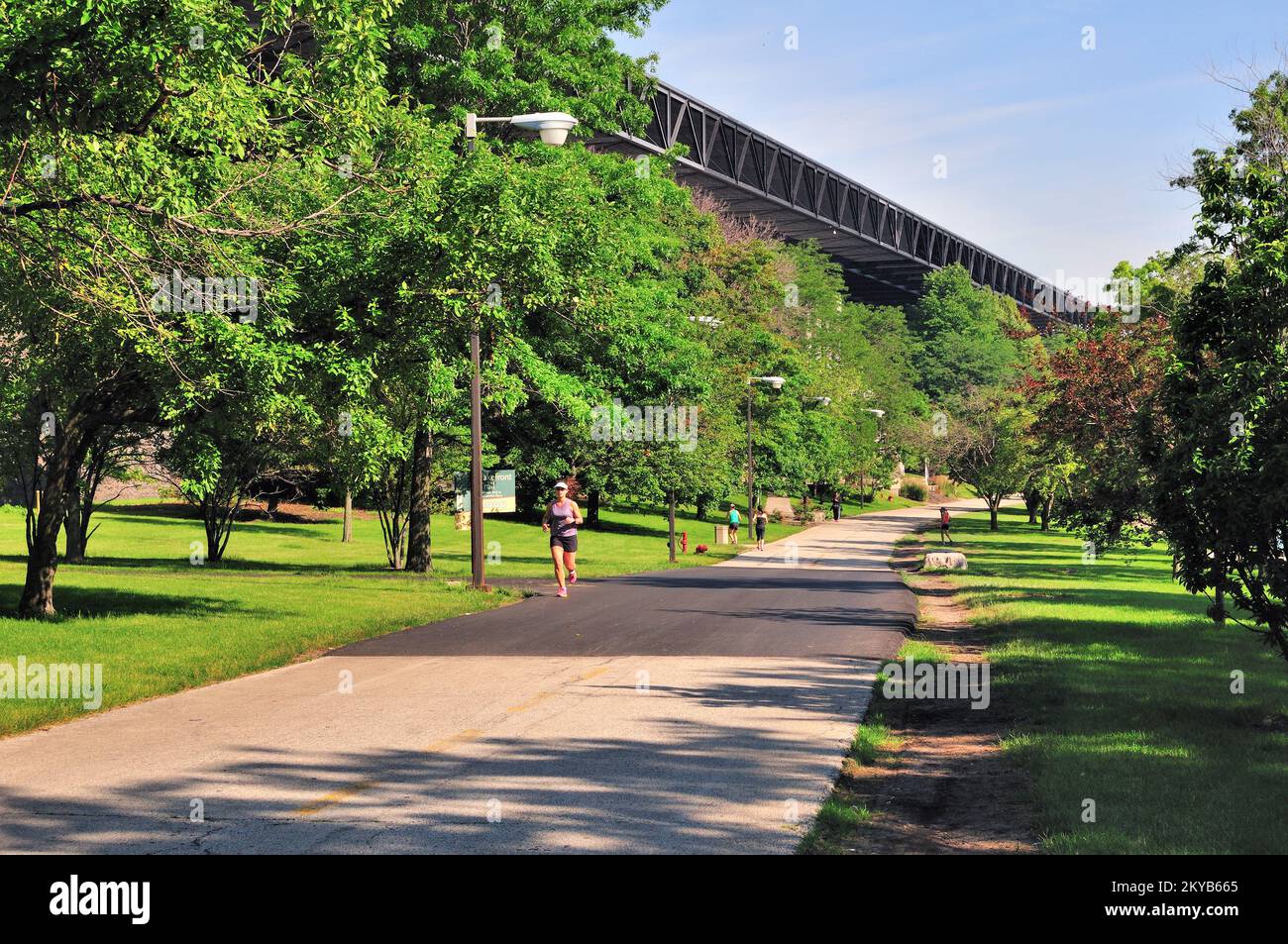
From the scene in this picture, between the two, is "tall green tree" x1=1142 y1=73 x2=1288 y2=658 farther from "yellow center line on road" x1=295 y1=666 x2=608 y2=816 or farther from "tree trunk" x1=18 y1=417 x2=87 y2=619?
"tree trunk" x1=18 y1=417 x2=87 y2=619

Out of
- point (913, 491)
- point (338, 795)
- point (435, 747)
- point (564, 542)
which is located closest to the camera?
point (338, 795)

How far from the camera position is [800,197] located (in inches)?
3334

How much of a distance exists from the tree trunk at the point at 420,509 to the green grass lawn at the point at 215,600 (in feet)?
4.13

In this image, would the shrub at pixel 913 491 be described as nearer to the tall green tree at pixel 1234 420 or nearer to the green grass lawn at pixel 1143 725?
the green grass lawn at pixel 1143 725

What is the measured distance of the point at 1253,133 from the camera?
23.8 metres

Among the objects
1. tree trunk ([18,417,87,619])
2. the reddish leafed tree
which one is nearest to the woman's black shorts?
tree trunk ([18,417,87,619])

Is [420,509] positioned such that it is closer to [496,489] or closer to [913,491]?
[496,489]

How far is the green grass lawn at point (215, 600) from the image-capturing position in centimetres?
1423

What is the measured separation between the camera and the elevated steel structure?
5847cm

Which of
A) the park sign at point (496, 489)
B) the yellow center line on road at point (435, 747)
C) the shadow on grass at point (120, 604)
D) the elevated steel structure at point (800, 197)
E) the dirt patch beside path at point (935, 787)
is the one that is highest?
the elevated steel structure at point (800, 197)

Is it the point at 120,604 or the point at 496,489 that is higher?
the point at 496,489

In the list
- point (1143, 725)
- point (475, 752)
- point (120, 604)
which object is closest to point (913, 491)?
point (120, 604)

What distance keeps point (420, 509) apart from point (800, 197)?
186 ft

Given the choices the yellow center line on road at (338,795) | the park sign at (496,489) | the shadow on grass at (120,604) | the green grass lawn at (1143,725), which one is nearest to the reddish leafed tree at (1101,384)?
the green grass lawn at (1143,725)
